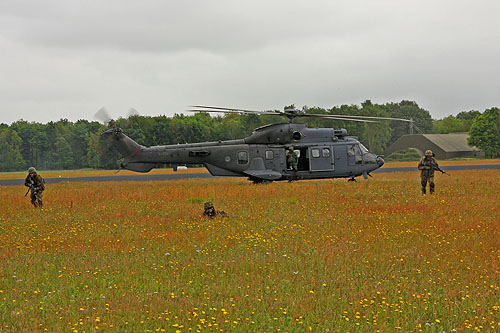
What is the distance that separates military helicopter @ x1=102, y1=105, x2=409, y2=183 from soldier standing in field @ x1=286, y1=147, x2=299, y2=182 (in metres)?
0.13

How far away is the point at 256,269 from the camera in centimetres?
900

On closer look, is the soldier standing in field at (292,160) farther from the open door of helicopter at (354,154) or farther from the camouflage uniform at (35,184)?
the camouflage uniform at (35,184)

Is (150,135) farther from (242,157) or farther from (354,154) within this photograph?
(354,154)

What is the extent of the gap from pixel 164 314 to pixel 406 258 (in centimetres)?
561

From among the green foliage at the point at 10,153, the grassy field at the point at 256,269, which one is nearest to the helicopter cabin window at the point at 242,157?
→ the grassy field at the point at 256,269

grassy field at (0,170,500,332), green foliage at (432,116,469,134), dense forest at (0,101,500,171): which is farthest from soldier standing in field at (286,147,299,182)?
green foliage at (432,116,469,134)

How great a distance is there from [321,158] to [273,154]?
2.78 meters

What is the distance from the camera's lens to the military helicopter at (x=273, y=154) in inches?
1040

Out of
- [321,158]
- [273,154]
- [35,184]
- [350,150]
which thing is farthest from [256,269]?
[350,150]

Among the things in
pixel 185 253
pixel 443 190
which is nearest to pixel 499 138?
pixel 443 190

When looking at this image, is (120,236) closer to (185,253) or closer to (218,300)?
(185,253)

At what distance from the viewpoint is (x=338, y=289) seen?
7.74 metres

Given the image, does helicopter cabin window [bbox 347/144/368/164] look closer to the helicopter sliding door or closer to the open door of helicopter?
the open door of helicopter

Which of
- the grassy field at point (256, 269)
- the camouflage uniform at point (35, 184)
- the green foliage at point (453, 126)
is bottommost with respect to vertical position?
the grassy field at point (256, 269)
